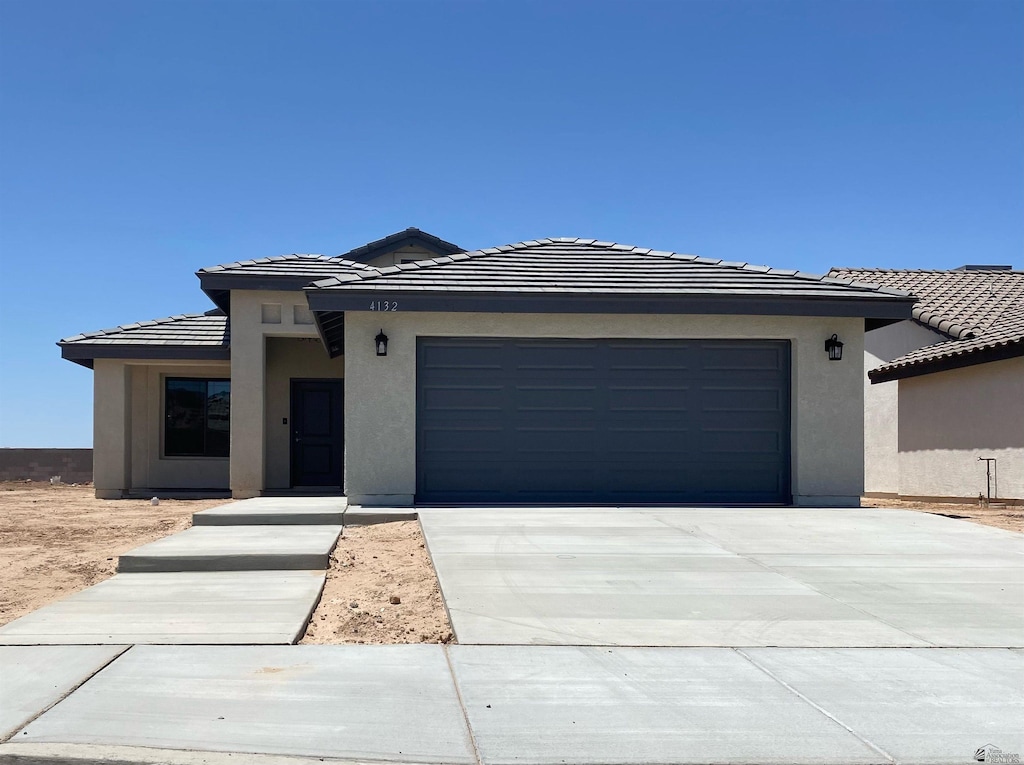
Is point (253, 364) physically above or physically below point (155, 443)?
above

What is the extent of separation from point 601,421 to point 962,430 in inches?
352

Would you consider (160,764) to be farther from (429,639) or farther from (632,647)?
(632,647)

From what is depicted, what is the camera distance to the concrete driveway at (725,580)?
569 centimetres

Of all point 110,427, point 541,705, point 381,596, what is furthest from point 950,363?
point 110,427

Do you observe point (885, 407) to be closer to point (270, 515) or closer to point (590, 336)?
point (590, 336)

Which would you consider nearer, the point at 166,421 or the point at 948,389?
the point at 948,389

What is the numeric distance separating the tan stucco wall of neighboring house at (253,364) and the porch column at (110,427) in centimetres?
318

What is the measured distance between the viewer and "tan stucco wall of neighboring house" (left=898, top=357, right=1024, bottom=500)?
15406 mm

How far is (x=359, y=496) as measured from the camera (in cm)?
1222

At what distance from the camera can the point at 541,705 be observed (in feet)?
14.1

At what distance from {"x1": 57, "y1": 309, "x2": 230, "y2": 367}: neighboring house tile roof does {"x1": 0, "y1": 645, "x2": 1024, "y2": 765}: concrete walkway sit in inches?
522

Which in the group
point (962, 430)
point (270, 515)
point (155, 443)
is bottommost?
point (270, 515)

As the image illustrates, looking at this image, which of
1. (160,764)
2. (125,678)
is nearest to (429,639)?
(125,678)

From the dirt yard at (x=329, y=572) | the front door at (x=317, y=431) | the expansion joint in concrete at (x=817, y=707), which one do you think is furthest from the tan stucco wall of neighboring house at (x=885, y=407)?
the expansion joint in concrete at (x=817, y=707)
